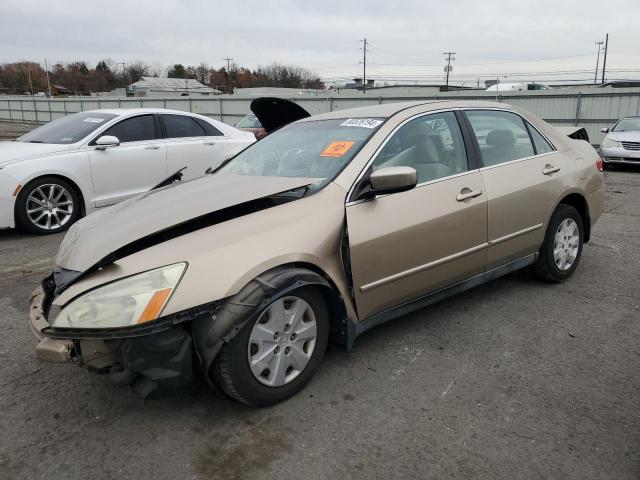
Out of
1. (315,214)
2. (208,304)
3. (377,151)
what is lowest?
(208,304)

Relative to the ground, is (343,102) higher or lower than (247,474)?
higher

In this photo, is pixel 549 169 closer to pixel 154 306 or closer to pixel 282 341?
pixel 282 341

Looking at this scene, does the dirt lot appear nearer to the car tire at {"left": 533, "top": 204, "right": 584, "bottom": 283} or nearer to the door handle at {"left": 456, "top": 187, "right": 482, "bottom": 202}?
the car tire at {"left": 533, "top": 204, "right": 584, "bottom": 283}

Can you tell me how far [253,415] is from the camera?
107 inches

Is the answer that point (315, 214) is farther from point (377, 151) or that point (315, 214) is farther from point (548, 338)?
point (548, 338)

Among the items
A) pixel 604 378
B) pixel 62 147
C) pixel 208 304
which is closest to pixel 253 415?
pixel 208 304

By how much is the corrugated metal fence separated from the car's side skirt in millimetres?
16354

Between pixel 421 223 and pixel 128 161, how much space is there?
5017 mm

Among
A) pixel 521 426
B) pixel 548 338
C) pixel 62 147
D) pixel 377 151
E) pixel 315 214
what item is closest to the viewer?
pixel 521 426

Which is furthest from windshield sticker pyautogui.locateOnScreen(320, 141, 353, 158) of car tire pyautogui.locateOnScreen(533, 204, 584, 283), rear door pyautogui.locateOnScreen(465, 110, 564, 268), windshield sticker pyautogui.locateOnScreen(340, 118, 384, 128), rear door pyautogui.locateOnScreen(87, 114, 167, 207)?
rear door pyautogui.locateOnScreen(87, 114, 167, 207)

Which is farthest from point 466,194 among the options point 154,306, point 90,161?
point 90,161

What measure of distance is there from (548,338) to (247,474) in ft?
7.56

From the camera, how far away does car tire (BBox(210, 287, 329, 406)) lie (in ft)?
8.25

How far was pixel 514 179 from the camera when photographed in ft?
13.0
